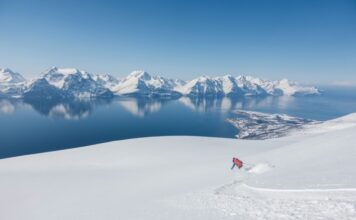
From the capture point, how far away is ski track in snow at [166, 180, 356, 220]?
505cm

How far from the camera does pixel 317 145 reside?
1311cm

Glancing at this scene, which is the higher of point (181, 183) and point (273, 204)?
point (273, 204)

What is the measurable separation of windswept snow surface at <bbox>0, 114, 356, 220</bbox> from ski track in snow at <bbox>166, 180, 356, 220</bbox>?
0.08 ft

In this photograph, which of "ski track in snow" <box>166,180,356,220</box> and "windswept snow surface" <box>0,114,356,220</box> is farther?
"windswept snow surface" <box>0,114,356,220</box>

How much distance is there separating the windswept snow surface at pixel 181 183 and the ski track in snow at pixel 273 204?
0.03 metres

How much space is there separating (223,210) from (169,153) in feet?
35.4

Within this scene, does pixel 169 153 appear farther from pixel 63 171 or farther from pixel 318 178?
pixel 318 178

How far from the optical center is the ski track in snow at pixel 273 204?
5055 mm

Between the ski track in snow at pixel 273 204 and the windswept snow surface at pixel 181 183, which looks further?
the windswept snow surface at pixel 181 183

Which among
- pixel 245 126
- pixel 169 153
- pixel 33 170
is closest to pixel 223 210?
pixel 169 153

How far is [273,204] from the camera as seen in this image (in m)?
6.09

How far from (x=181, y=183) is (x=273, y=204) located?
5.79 metres

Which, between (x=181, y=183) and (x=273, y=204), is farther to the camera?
(x=181, y=183)

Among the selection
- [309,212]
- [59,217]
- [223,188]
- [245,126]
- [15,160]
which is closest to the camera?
[309,212]
